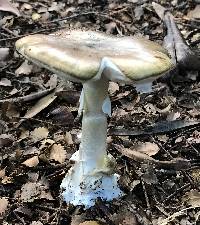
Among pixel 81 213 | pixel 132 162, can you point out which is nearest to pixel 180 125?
pixel 132 162

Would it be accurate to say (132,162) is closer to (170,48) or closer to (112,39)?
(112,39)

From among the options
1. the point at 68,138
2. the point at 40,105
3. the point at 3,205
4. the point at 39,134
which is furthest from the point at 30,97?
the point at 3,205

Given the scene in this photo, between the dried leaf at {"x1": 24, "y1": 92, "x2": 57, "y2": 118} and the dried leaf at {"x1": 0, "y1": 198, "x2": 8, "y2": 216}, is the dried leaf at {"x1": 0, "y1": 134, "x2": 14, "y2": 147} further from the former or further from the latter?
the dried leaf at {"x1": 0, "y1": 198, "x2": 8, "y2": 216}

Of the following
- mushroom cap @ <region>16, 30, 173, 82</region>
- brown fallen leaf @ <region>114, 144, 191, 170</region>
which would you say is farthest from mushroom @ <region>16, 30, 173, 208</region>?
brown fallen leaf @ <region>114, 144, 191, 170</region>

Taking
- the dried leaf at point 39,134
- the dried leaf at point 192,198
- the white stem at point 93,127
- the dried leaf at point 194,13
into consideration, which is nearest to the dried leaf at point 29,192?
the white stem at point 93,127

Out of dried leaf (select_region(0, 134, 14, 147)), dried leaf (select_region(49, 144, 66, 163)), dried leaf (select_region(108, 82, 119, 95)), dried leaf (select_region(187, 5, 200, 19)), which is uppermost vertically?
dried leaf (select_region(187, 5, 200, 19))

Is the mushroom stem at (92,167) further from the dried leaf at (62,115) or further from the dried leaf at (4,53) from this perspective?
A: the dried leaf at (4,53)
